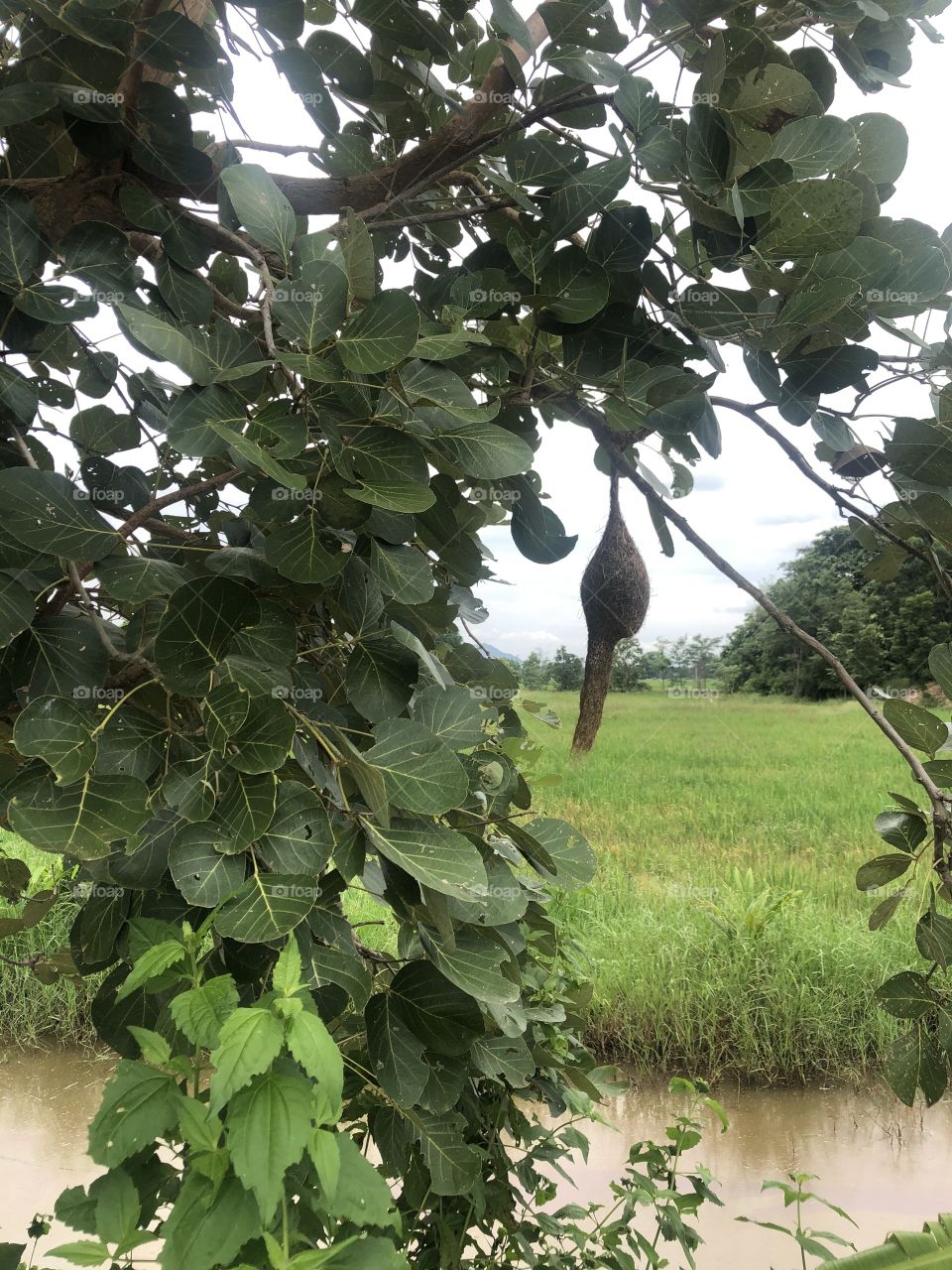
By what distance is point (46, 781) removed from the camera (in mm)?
312

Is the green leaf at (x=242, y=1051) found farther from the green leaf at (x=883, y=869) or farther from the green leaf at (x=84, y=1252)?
the green leaf at (x=883, y=869)

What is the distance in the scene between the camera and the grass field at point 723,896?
1768 millimetres

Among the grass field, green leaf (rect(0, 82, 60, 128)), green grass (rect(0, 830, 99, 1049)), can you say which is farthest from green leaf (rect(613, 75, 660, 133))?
green grass (rect(0, 830, 99, 1049))

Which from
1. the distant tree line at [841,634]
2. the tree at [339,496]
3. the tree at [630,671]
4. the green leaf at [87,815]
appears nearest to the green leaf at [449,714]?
the tree at [339,496]

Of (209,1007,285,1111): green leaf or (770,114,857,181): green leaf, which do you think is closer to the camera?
(209,1007,285,1111): green leaf

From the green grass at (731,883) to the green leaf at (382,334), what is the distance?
1.46m

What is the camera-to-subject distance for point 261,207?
1.10 ft

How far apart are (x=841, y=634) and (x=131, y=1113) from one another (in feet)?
6.57

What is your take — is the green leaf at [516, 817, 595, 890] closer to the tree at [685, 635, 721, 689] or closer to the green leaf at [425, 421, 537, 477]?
the green leaf at [425, 421, 537, 477]

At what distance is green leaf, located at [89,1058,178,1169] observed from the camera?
0.89ft

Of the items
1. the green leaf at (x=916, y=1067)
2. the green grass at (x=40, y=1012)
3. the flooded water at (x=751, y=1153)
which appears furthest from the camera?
the green grass at (x=40, y=1012)

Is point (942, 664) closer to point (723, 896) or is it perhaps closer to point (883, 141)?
point (883, 141)

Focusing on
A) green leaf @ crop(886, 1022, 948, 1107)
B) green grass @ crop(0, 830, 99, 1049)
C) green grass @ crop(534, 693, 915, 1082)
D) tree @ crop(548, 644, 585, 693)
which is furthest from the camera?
tree @ crop(548, 644, 585, 693)

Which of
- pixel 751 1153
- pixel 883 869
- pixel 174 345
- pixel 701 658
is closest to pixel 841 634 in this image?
pixel 701 658
